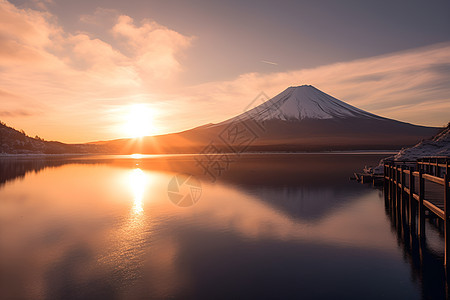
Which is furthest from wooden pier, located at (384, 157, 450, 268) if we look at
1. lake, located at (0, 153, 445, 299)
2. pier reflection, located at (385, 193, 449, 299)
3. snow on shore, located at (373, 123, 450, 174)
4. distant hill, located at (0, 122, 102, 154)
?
distant hill, located at (0, 122, 102, 154)

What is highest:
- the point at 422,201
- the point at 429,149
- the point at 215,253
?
the point at 429,149

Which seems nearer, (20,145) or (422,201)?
(422,201)

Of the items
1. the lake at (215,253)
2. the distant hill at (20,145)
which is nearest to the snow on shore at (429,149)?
the lake at (215,253)

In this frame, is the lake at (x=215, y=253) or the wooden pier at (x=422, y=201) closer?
the lake at (x=215, y=253)

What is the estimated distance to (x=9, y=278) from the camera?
8562 millimetres

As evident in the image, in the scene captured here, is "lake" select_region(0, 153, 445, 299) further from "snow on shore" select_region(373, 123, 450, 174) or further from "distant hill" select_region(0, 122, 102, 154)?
"distant hill" select_region(0, 122, 102, 154)

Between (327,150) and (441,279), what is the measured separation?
464 ft

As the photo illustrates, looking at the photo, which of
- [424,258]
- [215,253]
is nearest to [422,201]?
[424,258]

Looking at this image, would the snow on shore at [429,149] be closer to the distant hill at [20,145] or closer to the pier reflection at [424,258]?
the pier reflection at [424,258]

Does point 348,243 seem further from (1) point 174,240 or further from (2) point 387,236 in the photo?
(1) point 174,240

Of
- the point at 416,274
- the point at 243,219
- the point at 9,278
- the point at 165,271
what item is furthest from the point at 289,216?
the point at 9,278

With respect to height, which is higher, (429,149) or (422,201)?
(429,149)

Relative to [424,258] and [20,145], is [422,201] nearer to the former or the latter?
[424,258]

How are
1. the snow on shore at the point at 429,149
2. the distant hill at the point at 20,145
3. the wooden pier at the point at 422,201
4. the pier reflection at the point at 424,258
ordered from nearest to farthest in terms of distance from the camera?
the pier reflection at the point at 424,258 → the wooden pier at the point at 422,201 → the snow on shore at the point at 429,149 → the distant hill at the point at 20,145
